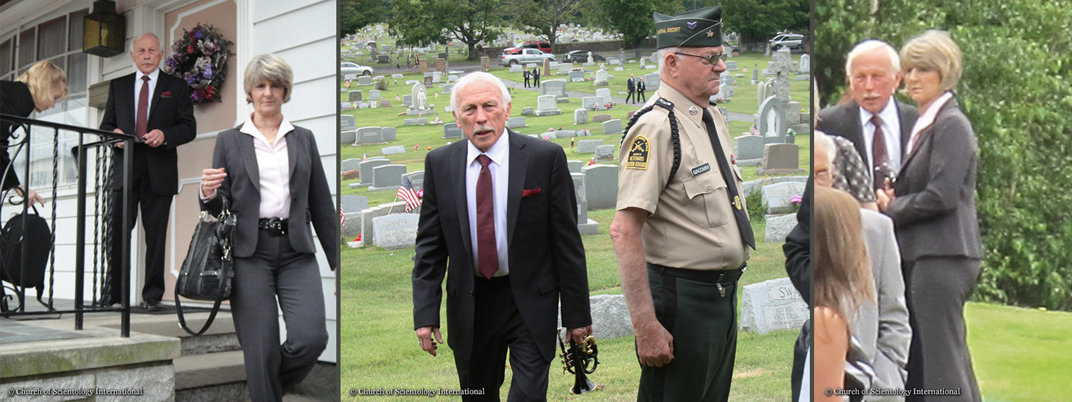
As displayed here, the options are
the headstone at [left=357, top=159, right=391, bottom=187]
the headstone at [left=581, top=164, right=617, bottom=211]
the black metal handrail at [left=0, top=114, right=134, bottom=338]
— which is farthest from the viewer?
the black metal handrail at [left=0, top=114, right=134, bottom=338]

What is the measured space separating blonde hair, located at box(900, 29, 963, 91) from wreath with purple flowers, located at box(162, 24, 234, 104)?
317 centimetres

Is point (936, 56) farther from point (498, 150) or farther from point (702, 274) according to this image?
point (498, 150)

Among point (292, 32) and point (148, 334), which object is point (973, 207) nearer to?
point (292, 32)

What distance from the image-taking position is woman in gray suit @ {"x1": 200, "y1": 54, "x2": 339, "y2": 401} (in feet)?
12.7

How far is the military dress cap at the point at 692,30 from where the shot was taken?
368 cm

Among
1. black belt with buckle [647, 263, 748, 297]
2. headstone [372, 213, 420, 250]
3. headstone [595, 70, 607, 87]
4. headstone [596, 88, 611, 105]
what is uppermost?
headstone [595, 70, 607, 87]

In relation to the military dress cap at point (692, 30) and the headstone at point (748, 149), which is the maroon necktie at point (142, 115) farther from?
the headstone at point (748, 149)

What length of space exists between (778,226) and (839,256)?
0.48 m

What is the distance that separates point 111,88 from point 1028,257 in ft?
14.9

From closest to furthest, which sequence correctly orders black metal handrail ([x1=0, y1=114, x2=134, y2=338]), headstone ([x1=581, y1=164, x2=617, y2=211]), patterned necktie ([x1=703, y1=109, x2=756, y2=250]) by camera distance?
1. patterned necktie ([x1=703, y1=109, x2=756, y2=250])
2. headstone ([x1=581, y1=164, x2=617, y2=211])
3. black metal handrail ([x1=0, y1=114, x2=134, y2=338])

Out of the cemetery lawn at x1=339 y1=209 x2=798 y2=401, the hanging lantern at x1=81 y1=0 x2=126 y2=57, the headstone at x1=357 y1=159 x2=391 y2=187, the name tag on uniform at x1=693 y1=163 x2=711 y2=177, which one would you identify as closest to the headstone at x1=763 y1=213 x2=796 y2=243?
the cemetery lawn at x1=339 y1=209 x2=798 y2=401

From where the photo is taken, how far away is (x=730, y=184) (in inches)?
142

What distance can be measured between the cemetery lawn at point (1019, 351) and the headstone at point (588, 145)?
7.27 feet

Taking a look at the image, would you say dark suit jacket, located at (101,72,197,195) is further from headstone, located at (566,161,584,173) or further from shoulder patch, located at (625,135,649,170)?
shoulder patch, located at (625,135,649,170)
